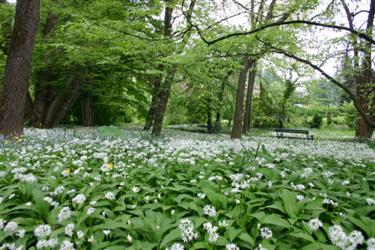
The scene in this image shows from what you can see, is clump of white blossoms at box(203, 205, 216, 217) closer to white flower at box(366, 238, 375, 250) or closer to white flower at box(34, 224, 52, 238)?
white flower at box(366, 238, 375, 250)

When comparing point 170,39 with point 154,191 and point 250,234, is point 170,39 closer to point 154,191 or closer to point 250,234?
point 154,191

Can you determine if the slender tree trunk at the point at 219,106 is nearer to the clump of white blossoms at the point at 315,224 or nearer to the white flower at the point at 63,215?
the clump of white blossoms at the point at 315,224

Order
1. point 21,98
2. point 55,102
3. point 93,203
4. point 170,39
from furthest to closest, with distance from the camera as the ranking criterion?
point 55,102 → point 21,98 → point 170,39 → point 93,203

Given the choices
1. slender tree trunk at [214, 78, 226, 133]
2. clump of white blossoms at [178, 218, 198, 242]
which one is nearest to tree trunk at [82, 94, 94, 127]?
slender tree trunk at [214, 78, 226, 133]

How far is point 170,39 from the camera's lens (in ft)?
19.0

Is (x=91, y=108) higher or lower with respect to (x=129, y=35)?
lower

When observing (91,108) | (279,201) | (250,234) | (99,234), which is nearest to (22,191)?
(99,234)

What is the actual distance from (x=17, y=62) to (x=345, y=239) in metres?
6.69

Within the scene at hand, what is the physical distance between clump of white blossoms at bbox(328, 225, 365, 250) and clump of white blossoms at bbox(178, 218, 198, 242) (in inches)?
34.6

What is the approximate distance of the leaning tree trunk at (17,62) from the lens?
602cm

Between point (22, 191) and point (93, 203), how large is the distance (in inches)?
31.5

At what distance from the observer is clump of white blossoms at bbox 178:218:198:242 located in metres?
1.84

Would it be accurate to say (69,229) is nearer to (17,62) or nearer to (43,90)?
(17,62)

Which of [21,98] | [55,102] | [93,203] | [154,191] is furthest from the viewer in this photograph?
[55,102]
